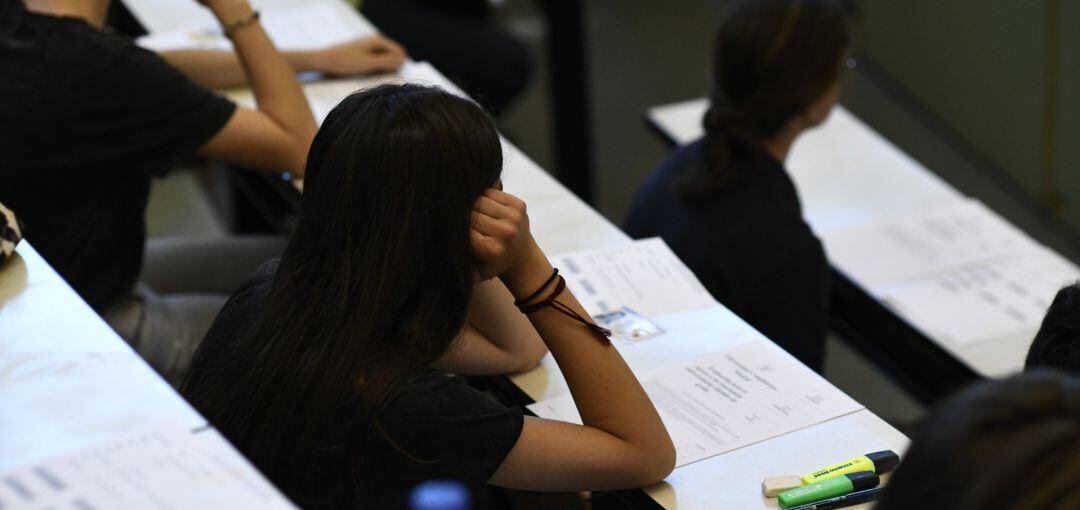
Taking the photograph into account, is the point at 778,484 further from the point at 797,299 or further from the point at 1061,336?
the point at 797,299

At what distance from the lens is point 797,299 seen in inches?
76.7

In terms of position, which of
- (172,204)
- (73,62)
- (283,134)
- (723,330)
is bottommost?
(172,204)

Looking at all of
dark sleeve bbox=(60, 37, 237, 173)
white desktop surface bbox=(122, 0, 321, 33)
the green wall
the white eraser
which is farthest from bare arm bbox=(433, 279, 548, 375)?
the green wall

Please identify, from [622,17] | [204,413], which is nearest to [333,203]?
[204,413]

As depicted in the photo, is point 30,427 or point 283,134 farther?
point 283,134

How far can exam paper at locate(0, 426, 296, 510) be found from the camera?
94 centimetres

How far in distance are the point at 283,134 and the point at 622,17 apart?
352 centimetres

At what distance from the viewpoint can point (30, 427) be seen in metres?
1.06

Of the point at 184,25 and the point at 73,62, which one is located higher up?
the point at 73,62

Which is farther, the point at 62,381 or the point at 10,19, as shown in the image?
→ the point at 10,19

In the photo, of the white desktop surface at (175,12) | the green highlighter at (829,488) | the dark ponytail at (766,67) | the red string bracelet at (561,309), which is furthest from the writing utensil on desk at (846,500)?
the white desktop surface at (175,12)

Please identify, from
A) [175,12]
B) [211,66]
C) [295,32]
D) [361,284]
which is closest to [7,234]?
[361,284]

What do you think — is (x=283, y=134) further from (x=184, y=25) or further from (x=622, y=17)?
(x=622, y=17)

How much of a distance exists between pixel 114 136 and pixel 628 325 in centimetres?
81
